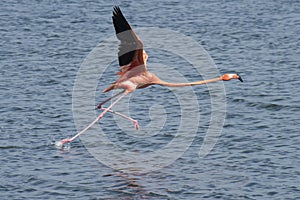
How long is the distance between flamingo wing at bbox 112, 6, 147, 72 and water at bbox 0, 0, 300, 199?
8.79 feet

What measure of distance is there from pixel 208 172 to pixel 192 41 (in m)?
13.6

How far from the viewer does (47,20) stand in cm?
3550

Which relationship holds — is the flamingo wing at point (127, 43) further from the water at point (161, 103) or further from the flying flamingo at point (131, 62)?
the water at point (161, 103)

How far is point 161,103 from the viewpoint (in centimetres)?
2361

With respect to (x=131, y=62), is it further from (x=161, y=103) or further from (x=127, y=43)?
(x=161, y=103)

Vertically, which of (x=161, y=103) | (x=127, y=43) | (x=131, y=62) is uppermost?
(x=127, y=43)

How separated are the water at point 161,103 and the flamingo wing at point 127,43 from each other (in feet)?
8.79

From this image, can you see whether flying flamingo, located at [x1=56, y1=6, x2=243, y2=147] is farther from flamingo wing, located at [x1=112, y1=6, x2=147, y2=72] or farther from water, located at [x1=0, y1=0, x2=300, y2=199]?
water, located at [x1=0, y1=0, x2=300, y2=199]

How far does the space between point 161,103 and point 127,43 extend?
292 inches

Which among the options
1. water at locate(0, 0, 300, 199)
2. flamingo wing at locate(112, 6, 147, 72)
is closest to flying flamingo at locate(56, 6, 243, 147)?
flamingo wing at locate(112, 6, 147, 72)

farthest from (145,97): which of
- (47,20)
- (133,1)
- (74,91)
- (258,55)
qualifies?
(133,1)

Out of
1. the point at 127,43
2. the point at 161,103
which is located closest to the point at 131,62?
the point at 127,43

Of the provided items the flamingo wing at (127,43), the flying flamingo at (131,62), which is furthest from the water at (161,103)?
the flamingo wing at (127,43)

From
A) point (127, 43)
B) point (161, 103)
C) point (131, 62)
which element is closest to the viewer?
point (127, 43)
